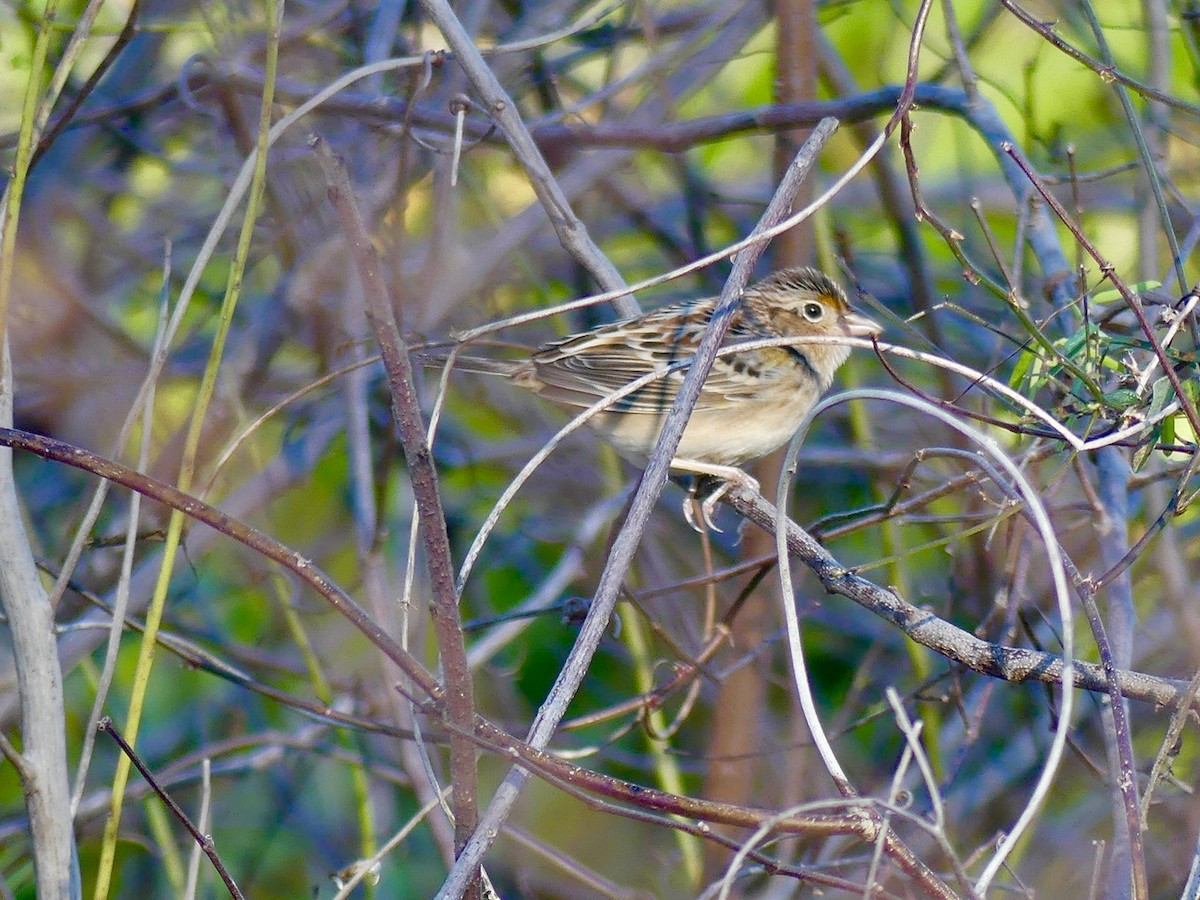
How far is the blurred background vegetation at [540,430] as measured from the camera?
3119 mm

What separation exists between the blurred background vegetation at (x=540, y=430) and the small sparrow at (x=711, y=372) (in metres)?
0.18

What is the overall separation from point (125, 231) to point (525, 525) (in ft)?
5.83

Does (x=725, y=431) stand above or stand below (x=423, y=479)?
below

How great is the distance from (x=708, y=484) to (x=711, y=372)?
373mm

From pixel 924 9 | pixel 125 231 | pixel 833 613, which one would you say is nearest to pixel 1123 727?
pixel 924 9

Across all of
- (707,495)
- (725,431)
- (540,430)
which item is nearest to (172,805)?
(707,495)

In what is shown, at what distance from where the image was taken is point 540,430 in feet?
15.4

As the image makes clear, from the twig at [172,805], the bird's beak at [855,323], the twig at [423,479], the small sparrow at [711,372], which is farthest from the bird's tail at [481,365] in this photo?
the twig at [423,479]

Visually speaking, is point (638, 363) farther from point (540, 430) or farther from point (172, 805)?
point (172, 805)

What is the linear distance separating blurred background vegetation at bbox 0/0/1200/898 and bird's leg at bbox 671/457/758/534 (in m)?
0.14

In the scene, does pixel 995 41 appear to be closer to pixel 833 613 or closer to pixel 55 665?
pixel 833 613

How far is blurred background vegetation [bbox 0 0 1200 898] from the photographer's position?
3119 millimetres

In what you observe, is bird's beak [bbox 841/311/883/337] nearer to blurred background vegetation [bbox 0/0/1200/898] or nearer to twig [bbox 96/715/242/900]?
blurred background vegetation [bbox 0/0/1200/898]

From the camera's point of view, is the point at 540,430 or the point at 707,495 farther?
the point at 540,430
